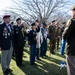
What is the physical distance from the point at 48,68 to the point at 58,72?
70 cm

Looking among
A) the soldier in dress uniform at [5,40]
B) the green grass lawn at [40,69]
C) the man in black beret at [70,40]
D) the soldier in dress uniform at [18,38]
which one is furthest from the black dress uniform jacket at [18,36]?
the man in black beret at [70,40]

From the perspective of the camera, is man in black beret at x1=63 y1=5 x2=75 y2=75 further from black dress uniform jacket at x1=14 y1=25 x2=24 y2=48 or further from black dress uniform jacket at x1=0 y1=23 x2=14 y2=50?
black dress uniform jacket at x1=14 y1=25 x2=24 y2=48

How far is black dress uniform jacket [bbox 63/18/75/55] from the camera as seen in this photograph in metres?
4.90

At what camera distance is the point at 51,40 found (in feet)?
38.6

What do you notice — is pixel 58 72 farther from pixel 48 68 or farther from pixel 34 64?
pixel 34 64

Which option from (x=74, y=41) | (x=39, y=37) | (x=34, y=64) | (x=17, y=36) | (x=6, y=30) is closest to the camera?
(x=74, y=41)

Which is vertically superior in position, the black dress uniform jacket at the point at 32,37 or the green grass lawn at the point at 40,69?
the black dress uniform jacket at the point at 32,37

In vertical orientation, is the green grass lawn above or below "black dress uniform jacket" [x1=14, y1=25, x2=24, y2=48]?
below

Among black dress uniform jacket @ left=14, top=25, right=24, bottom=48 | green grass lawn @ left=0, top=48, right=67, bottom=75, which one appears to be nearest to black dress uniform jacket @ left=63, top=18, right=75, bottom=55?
green grass lawn @ left=0, top=48, right=67, bottom=75

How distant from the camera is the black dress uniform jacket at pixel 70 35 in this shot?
4.90 m

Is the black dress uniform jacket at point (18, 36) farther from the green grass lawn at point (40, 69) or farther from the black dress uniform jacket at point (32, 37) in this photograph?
the green grass lawn at point (40, 69)

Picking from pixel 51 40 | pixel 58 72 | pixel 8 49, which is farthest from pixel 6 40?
pixel 51 40

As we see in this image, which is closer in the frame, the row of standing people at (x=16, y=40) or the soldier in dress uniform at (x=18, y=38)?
the row of standing people at (x=16, y=40)

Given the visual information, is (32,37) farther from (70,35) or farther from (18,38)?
(70,35)
